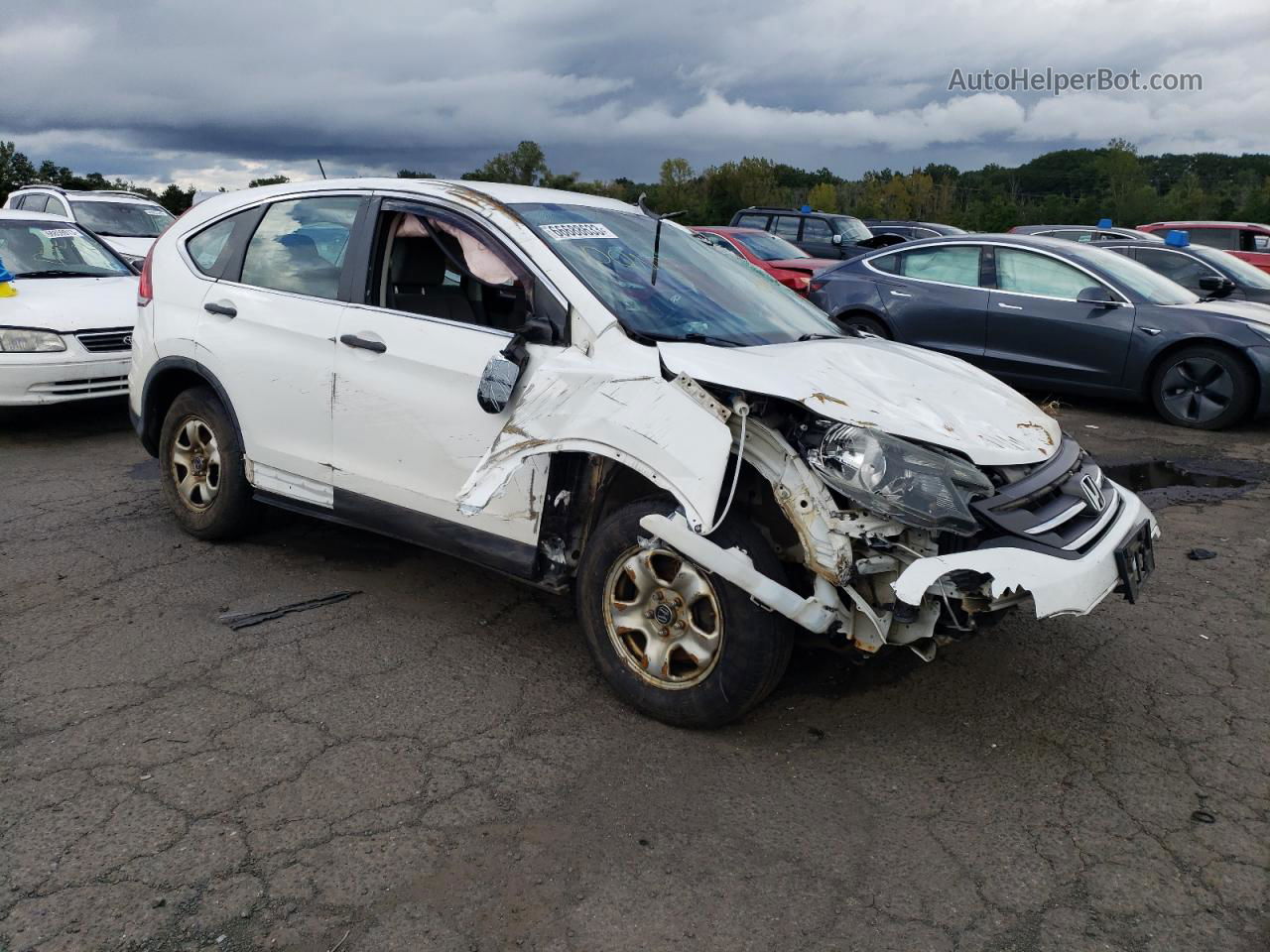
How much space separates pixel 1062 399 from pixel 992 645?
21.0 feet

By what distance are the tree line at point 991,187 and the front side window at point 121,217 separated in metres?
24.6

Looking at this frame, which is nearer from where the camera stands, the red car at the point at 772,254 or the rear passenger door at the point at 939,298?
the rear passenger door at the point at 939,298

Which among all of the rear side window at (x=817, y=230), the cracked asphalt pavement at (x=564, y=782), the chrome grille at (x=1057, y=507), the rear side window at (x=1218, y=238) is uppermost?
the rear side window at (x=1218, y=238)

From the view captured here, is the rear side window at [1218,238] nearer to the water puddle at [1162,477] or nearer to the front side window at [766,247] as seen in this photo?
the front side window at [766,247]

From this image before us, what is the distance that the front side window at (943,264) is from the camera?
30.9 ft

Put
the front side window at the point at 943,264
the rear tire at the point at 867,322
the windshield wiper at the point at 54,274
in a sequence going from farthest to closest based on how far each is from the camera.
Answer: the rear tire at the point at 867,322, the front side window at the point at 943,264, the windshield wiper at the point at 54,274

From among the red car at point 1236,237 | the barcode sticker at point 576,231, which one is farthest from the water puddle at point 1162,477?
the red car at point 1236,237

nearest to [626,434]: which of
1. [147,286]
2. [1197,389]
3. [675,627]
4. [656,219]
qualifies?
[675,627]

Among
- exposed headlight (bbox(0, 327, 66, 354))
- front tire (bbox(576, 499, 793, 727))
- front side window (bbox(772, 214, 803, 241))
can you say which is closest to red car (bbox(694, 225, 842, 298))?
front side window (bbox(772, 214, 803, 241))

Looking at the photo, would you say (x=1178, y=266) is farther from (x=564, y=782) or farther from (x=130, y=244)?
(x=130, y=244)

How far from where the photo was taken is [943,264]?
31.6 feet

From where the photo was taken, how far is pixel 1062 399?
9789 mm

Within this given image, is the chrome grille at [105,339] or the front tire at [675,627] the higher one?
the chrome grille at [105,339]

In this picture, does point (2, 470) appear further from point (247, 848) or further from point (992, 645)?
point (992, 645)
